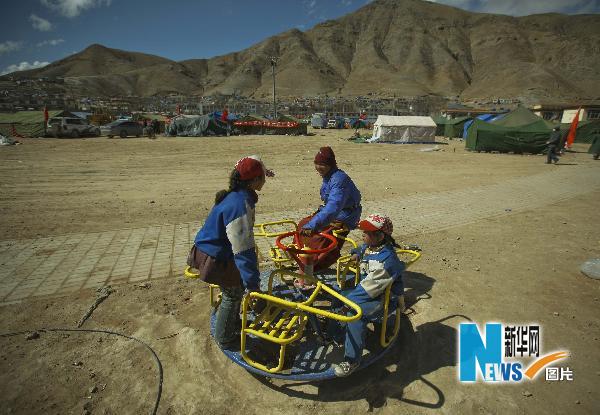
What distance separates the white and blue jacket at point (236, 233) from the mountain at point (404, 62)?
374 feet

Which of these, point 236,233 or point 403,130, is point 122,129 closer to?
point 403,130

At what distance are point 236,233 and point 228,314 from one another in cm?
98

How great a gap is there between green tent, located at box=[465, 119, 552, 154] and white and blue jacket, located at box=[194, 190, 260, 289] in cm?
2365

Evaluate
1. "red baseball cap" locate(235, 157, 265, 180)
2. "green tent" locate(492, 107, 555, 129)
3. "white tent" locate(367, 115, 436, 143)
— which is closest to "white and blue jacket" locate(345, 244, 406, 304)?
"red baseball cap" locate(235, 157, 265, 180)

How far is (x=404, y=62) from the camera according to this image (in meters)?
137

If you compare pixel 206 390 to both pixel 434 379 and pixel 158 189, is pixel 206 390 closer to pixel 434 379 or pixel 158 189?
pixel 434 379

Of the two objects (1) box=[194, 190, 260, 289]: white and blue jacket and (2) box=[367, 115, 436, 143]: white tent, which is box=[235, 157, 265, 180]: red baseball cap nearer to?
(1) box=[194, 190, 260, 289]: white and blue jacket

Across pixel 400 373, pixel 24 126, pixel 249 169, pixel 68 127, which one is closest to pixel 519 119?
pixel 400 373

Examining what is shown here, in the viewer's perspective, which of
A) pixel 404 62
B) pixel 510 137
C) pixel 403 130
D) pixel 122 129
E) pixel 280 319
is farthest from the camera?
pixel 404 62

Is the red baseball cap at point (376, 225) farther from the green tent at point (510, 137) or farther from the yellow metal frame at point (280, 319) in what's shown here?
the green tent at point (510, 137)

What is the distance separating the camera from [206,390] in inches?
117

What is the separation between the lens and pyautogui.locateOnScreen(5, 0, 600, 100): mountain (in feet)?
372

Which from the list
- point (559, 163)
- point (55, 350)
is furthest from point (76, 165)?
point (559, 163)

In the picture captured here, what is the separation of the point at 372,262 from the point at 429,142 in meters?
29.9
